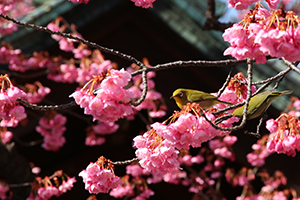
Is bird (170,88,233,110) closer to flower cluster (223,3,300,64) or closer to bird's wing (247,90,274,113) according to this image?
bird's wing (247,90,274,113)

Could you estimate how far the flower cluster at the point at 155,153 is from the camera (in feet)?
7.52

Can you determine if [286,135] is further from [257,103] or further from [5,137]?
[5,137]

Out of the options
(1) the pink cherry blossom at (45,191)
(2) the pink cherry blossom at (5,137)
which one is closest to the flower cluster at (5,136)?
(2) the pink cherry blossom at (5,137)

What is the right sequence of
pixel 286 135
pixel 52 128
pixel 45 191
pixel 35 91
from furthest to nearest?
pixel 52 128 → pixel 35 91 → pixel 45 191 → pixel 286 135

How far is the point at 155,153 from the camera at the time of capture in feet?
7.53

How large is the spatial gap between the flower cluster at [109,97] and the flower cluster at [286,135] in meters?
1.07

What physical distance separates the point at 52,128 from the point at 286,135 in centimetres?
423

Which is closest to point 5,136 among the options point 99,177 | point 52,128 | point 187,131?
point 52,128

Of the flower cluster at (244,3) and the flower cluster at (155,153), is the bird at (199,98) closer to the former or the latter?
the flower cluster at (155,153)

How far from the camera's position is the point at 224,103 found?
2592 millimetres

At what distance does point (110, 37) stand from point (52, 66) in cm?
111

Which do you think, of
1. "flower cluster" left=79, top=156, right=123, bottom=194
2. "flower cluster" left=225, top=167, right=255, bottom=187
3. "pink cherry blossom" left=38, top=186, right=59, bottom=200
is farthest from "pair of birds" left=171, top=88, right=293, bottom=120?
"flower cluster" left=225, top=167, right=255, bottom=187

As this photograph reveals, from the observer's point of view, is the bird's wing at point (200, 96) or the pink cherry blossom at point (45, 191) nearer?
the bird's wing at point (200, 96)

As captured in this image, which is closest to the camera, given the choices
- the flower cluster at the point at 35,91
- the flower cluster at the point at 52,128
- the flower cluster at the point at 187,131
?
the flower cluster at the point at 187,131
